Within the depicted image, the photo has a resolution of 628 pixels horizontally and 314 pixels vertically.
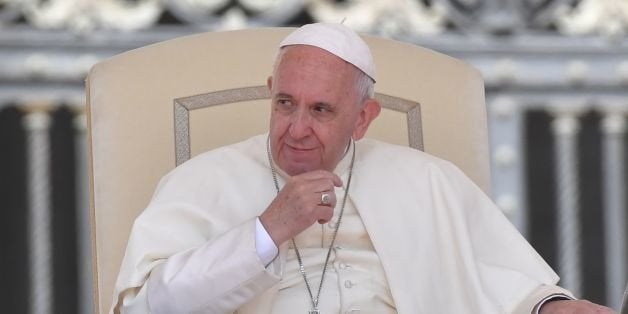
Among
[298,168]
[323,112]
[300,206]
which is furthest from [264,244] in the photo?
[323,112]

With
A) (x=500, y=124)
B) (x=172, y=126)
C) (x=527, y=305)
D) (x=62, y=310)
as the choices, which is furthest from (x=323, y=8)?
(x=527, y=305)

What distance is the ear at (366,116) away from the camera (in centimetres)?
452

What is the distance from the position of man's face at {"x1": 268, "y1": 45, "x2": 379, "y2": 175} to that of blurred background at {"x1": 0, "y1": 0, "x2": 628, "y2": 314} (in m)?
1.99

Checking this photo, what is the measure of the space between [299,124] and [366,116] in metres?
0.31

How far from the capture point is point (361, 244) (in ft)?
15.0

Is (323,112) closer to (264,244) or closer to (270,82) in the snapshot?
(270,82)

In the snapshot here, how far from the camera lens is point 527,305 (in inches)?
172

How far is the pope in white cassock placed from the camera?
413 centimetres

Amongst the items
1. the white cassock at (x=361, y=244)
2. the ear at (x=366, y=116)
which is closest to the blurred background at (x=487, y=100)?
the white cassock at (x=361, y=244)

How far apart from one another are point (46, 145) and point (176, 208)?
204 centimetres

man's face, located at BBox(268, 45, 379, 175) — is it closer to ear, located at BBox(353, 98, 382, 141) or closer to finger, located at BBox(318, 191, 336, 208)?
ear, located at BBox(353, 98, 382, 141)

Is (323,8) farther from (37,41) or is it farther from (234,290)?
(234,290)

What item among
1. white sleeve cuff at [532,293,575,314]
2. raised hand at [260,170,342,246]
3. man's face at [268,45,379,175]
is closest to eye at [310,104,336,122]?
man's face at [268,45,379,175]

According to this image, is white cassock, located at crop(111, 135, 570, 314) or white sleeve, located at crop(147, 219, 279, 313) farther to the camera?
white cassock, located at crop(111, 135, 570, 314)
